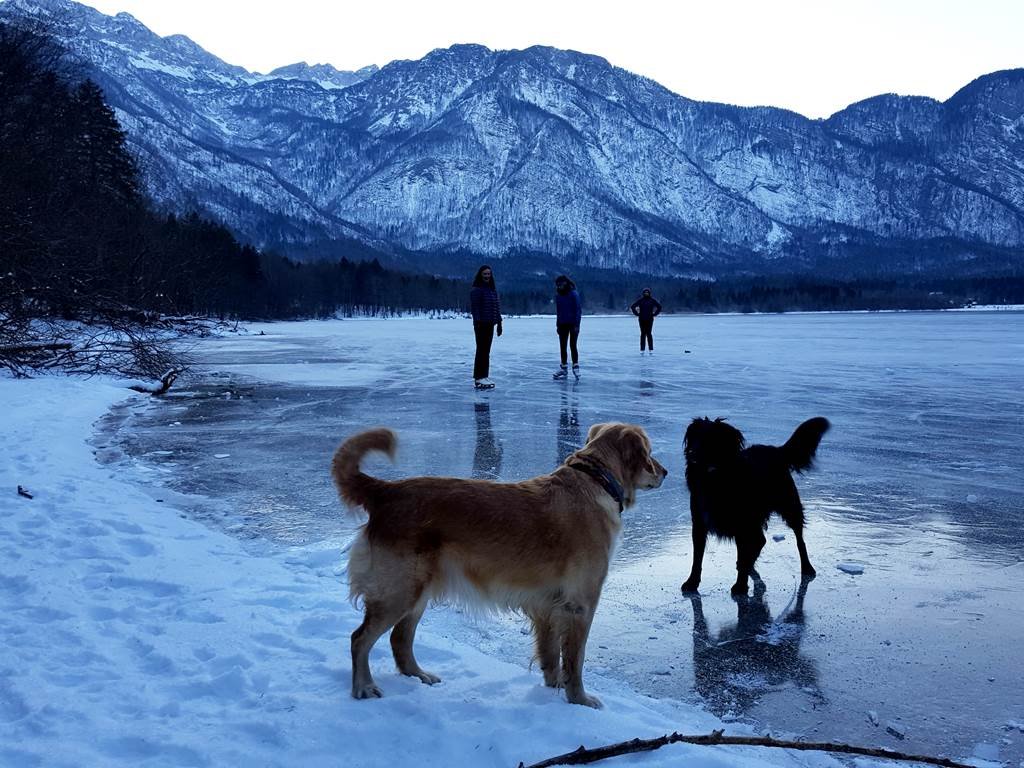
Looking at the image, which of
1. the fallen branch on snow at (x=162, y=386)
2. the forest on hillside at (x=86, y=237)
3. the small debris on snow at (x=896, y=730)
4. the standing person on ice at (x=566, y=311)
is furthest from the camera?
the standing person on ice at (x=566, y=311)

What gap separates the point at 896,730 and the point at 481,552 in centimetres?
193

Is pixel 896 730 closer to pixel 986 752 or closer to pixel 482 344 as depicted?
pixel 986 752

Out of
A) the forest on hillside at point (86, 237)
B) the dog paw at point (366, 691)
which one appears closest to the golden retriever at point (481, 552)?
the dog paw at point (366, 691)

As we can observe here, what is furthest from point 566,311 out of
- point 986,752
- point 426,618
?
point 986,752

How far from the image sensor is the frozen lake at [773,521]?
353cm

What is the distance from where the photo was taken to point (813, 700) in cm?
343

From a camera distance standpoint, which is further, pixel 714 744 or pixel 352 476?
pixel 352 476

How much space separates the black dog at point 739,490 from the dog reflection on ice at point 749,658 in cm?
40

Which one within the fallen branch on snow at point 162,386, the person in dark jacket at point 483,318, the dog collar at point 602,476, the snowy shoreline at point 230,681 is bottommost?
the snowy shoreline at point 230,681

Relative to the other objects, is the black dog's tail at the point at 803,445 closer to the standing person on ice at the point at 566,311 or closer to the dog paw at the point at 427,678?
the dog paw at the point at 427,678

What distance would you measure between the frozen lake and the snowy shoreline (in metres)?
0.53

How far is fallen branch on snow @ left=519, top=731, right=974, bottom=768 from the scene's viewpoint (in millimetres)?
2736

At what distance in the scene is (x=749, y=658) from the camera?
3875mm

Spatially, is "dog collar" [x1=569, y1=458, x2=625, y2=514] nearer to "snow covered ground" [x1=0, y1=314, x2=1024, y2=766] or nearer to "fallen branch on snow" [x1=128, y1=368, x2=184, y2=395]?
"snow covered ground" [x1=0, y1=314, x2=1024, y2=766]
